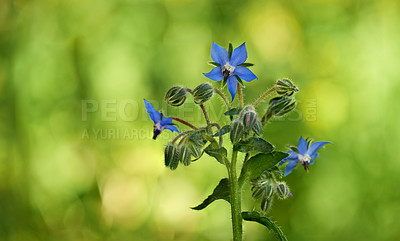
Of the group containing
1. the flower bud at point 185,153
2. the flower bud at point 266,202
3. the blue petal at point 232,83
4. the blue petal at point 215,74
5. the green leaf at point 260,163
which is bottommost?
the flower bud at point 266,202

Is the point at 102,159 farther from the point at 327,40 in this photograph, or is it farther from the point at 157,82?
the point at 327,40

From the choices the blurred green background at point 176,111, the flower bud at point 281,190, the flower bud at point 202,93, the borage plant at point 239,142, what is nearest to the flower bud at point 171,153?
the borage plant at point 239,142

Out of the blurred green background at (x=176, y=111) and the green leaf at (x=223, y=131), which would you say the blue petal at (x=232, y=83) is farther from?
the blurred green background at (x=176, y=111)

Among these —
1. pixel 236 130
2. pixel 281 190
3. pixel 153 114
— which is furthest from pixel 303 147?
pixel 153 114

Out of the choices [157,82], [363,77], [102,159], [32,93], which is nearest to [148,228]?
[102,159]

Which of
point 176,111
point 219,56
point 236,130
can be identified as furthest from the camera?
point 176,111

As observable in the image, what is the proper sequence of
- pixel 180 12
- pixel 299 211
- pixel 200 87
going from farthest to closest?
1. pixel 180 12
2. pixel 299 211
3. pixel 200 87

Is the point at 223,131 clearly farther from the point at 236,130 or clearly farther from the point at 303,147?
the point at 303,147

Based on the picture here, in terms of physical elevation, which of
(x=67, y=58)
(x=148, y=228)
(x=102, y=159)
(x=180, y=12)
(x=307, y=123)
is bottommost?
(x=148, y=228)
